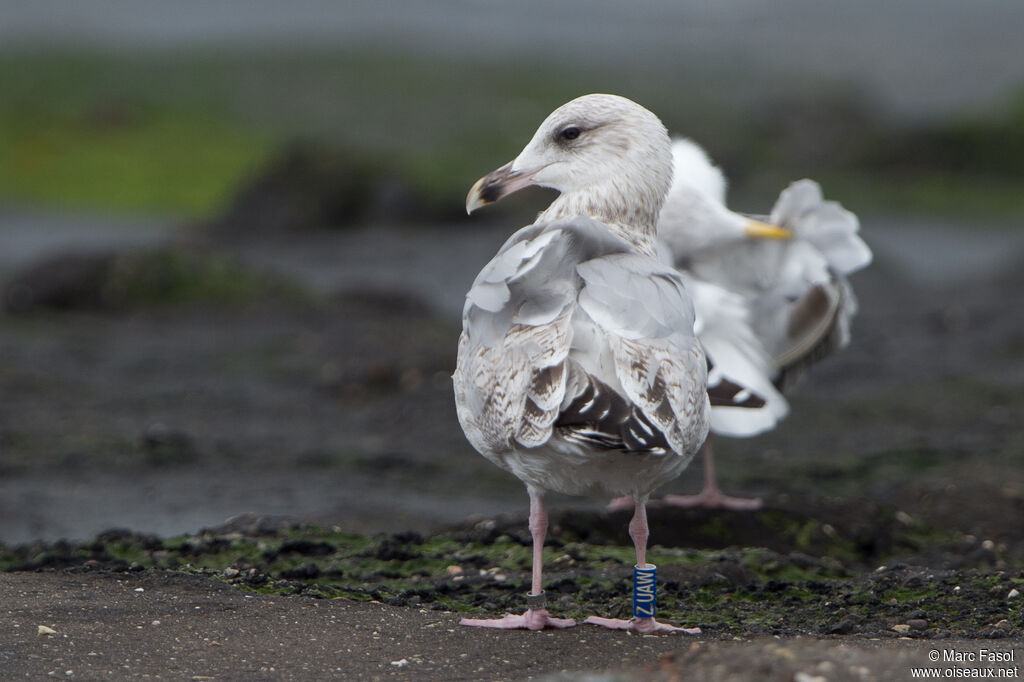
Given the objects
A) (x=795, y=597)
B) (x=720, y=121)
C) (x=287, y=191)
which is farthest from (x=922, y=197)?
(x=795, y=597)

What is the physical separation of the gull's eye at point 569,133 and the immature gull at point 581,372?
14.9 inches

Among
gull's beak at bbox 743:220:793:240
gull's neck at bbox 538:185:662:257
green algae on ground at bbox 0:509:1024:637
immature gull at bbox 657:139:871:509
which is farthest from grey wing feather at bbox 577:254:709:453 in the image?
gull's beak at bbox 743:220:793:240

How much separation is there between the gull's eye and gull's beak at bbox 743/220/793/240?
2.47 metres

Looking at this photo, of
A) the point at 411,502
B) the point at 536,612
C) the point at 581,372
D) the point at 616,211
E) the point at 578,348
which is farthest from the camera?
the point at 411,502

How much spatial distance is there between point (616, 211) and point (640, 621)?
4.93 ft

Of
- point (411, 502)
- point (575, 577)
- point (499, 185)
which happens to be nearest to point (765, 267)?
point (411, 502)

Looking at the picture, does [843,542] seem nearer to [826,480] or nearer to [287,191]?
[826,480]

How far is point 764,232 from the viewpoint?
7.73 m

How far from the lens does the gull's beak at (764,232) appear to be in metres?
7.74

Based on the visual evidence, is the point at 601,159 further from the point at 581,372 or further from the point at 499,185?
the point at 581,372

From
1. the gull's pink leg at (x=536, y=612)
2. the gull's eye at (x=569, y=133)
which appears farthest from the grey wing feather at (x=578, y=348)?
the gull's eye at (x=569, y=133)

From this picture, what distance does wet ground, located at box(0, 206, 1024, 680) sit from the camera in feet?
15.8

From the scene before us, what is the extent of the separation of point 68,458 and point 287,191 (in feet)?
39.9

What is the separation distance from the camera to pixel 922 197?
2309 cm
